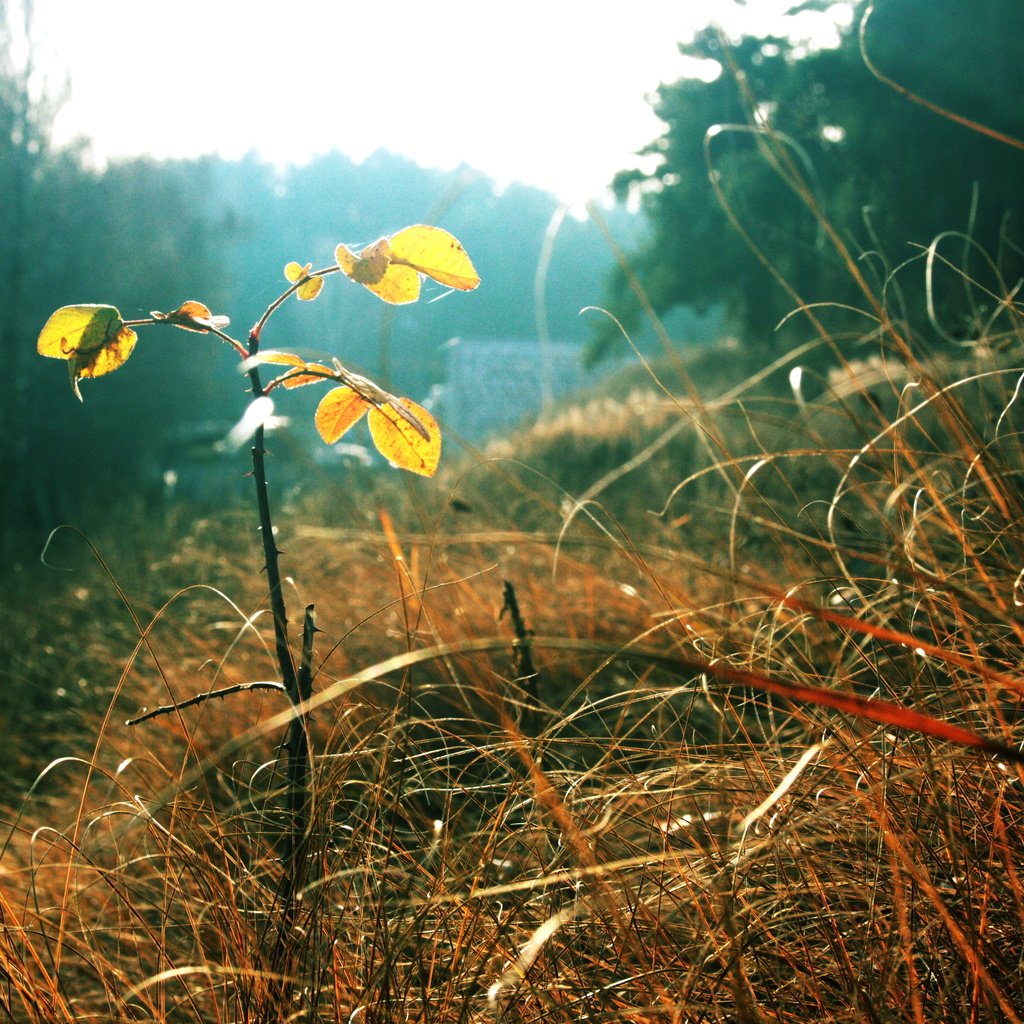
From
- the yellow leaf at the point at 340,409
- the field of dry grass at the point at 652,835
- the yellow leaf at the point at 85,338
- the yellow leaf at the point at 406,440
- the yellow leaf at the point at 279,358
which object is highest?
the yellow leaf at the point at 85,338

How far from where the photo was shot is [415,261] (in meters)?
0.82

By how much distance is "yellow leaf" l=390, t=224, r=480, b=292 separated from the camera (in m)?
0.82

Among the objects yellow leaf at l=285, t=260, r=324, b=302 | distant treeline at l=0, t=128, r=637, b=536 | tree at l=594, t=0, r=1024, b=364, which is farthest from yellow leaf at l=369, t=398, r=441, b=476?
tree at l=594, t=0, r=1024, b=364

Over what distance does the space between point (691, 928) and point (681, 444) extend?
4488 millimetres

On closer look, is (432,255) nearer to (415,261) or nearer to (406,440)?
(415,261)

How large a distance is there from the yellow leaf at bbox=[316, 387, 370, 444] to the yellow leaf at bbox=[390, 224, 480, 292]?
0.44ft

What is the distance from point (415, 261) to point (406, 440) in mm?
165

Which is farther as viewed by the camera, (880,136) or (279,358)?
(880,136)

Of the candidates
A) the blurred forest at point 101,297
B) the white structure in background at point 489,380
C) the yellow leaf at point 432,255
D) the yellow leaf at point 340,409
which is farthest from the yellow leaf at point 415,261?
the white structure in background at point 489,380

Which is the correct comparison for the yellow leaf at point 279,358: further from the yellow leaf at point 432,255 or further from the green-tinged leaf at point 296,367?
the yellow leaf at point 432,255

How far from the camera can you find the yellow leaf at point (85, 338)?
2.62ft

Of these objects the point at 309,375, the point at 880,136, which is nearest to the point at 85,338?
the point at 309,375

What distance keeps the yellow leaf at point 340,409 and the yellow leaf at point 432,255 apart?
134 mm

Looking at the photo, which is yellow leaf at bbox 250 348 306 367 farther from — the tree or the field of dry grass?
the tree
